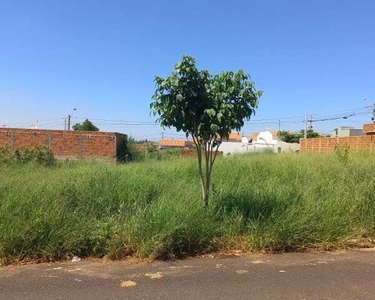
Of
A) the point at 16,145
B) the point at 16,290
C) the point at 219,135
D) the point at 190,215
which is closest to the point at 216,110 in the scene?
the point at 219,135

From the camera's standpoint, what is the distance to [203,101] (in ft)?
17.3

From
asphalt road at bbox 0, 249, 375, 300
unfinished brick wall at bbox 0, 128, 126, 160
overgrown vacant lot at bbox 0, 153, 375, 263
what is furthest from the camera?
unfinished brick wall at bbox 0, 128, 126, 160

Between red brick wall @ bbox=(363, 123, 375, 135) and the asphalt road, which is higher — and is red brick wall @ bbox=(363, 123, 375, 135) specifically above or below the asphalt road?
above

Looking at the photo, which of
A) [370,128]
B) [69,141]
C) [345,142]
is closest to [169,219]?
[345,142]

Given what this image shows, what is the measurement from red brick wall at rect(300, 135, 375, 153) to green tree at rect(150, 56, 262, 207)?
12.0m

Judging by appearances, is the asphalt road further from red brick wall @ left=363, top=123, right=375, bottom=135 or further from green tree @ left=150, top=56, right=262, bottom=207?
red brick wall @ left=363, top=123, right=375, bottom=135

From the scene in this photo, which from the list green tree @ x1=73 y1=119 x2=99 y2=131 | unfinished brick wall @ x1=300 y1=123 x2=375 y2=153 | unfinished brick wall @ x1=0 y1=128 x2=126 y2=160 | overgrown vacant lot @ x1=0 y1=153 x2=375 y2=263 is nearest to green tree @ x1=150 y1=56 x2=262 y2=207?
overgrown vacant lot @ x1=0 y1=153 x2=375 y2=263

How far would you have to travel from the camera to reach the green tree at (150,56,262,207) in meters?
5.12

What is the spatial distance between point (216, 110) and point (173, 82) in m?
0.74

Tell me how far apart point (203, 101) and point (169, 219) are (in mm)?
1787

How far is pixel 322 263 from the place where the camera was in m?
4.55

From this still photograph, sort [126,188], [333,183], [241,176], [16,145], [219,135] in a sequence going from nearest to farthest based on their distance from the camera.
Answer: [219,135]
[126,188]
[333,183]
[241,176]
[16,145]

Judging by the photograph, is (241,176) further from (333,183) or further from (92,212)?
(92,212)

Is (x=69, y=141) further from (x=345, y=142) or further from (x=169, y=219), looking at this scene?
(x=169, y=219)
